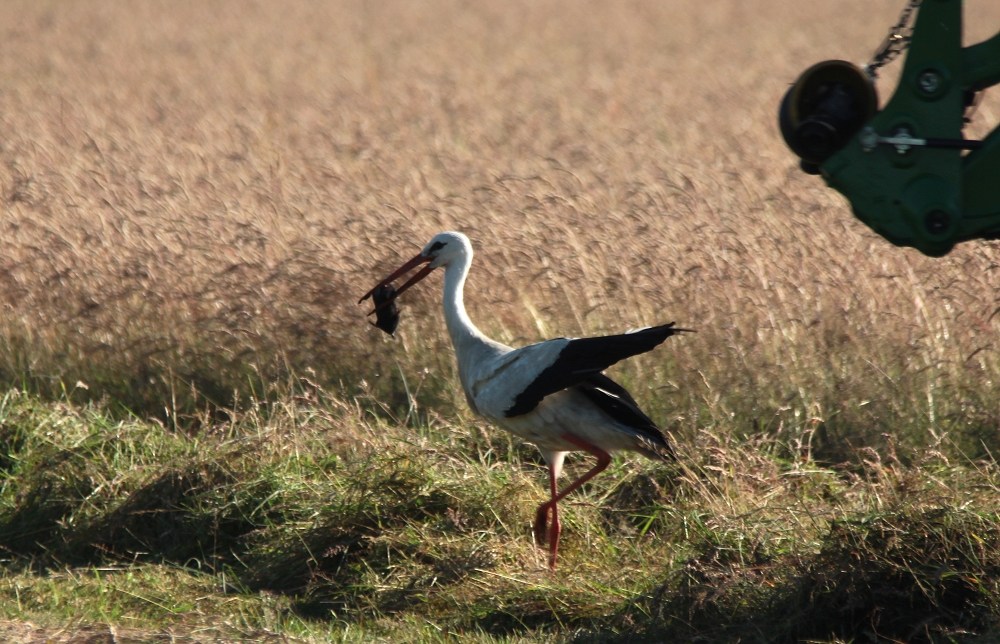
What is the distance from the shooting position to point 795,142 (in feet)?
11.9

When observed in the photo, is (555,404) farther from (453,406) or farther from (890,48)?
(890,48)

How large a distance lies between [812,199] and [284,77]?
37.6 ft

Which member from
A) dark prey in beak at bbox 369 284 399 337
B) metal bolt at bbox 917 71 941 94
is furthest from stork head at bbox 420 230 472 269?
metal bolt at bbox 917 71 941 94

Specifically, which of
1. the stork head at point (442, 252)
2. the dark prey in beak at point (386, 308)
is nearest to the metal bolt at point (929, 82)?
the stork head at point (442, 252)

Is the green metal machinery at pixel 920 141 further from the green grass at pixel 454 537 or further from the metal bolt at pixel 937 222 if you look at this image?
the green grass at pixel 454 537

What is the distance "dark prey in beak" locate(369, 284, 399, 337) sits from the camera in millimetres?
5793

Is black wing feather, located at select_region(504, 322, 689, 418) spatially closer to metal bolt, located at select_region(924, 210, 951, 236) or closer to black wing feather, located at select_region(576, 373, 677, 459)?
black wing feather, located at select_region(576, 373, 677, 459)

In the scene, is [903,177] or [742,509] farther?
[742,509]

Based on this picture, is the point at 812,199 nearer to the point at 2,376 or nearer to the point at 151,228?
the point at 151,228

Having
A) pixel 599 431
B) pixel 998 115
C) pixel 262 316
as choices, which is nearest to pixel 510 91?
pixel 998 115

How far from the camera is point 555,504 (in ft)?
16.8

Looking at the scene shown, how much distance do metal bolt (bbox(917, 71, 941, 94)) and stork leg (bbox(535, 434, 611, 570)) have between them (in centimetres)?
232

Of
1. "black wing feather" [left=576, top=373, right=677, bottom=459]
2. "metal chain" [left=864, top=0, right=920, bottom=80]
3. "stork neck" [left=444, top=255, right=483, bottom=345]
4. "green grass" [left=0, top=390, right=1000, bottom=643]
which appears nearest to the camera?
"metal chain" [left=864, top=0, right=920, bottom=80]

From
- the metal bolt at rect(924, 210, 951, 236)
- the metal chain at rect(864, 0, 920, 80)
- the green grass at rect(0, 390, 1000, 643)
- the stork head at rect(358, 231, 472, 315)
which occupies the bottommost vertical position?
the green grass at rect(0, 390, 1000, 643)
